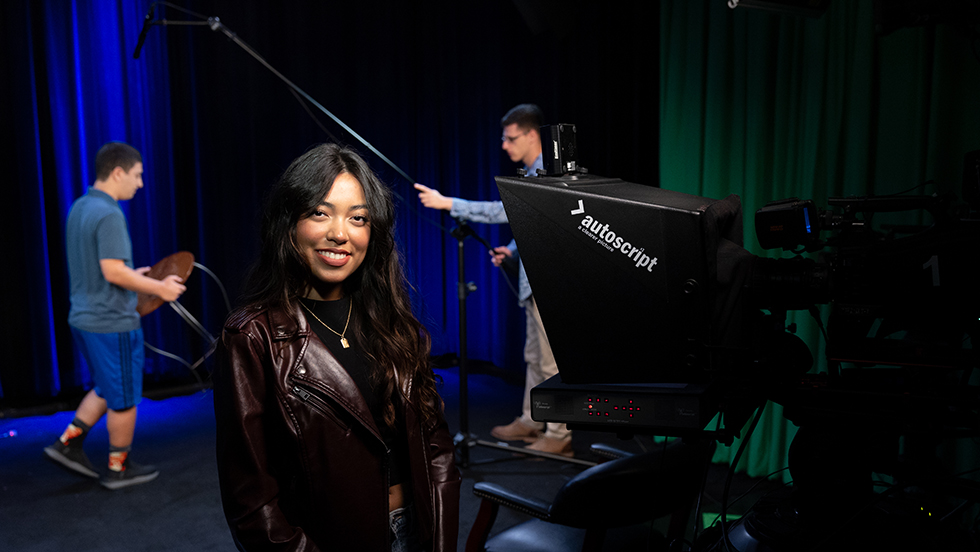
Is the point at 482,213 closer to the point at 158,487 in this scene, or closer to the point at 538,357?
the point at 538,357

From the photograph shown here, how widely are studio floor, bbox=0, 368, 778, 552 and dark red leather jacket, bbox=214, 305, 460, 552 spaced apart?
1.48 m

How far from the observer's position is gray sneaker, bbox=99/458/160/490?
3.30m

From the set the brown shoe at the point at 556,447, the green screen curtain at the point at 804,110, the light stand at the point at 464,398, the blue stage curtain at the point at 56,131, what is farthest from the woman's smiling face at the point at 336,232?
the blue stage curtain at the point at 56,131

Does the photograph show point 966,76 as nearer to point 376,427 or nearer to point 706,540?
point 706,540

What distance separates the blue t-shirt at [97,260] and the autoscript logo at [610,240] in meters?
2.63

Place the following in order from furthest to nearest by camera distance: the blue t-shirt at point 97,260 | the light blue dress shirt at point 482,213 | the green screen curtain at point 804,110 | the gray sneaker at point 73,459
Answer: the light blue dress shirt at point 482,213 < the gray sneaker at point 73,459 < the blue t-shirt at point 97,260 < the green screen curtain at point 804,110

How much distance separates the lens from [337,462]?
1.24m

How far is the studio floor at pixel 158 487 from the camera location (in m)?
2.81

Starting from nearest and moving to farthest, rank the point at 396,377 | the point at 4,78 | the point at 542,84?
the point at 396,377 → the point at 4,78 → the point at 542,84

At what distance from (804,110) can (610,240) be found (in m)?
2.25

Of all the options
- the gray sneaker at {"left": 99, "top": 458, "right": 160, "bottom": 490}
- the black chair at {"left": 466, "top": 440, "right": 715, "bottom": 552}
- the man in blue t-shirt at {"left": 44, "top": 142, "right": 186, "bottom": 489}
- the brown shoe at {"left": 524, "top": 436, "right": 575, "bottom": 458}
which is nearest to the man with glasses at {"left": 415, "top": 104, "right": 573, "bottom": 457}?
the brown shoe at {"left": 524, "top": 436, "right": 575, "bottom": 458}

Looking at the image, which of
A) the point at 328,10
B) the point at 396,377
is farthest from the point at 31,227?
the point at 396,377

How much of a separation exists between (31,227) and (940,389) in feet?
15.9

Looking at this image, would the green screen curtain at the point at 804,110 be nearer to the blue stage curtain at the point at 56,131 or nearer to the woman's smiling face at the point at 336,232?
the woman's smiling face at the point at 336,232
